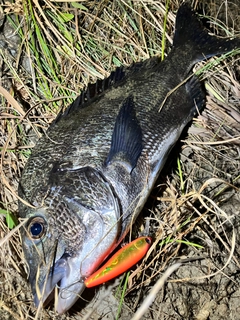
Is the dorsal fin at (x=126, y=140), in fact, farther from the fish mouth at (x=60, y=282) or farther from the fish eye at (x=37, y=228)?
the fish mouth at (x=60, y=282)

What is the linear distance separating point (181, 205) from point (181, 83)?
30.2 inches

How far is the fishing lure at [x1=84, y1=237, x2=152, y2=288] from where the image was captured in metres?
2.41

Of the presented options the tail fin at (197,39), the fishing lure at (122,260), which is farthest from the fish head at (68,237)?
the tail fin at (197,39)

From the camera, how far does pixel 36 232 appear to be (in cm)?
222

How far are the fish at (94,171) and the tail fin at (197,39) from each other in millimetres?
192

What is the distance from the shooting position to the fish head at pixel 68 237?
2.21 metres

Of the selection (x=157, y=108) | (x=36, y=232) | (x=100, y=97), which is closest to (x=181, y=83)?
(x=157, y=108)

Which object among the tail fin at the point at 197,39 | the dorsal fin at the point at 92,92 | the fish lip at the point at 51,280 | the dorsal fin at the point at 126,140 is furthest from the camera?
the tail fin at the point at 197,39

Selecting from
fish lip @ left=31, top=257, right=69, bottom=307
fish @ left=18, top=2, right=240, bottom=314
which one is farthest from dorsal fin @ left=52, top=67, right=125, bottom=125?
fish lip @ left=31, top=257, right=69, bottom=307

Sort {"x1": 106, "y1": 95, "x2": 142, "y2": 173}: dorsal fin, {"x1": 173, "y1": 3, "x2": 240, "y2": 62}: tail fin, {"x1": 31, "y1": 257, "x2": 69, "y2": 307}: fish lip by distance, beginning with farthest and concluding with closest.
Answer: {"x1": 173, "y1": 3, "x2": 240, "y2": 62}: tail fin → {"x1": 106, "y1": 95, "x2": 142, "y2": 173}: dorsal fin → {"x1": 31, "y1": 257, "x2": 69, "y2": 307}: fish lip

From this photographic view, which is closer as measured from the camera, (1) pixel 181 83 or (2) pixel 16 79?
(1) pixel 181 83

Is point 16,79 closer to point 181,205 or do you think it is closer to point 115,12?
point 115,12

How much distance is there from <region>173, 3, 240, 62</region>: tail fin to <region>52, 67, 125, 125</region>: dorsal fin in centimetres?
47

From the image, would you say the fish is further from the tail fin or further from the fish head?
the tail fin
